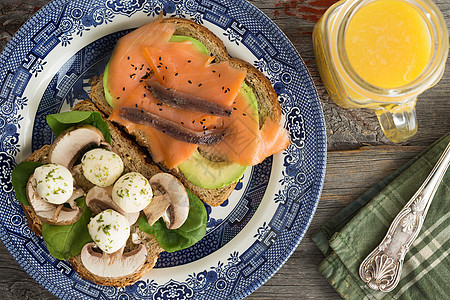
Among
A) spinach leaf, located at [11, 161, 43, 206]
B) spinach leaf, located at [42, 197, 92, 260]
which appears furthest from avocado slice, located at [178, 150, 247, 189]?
spinach leaf, located at [11, 161, 43, 206]

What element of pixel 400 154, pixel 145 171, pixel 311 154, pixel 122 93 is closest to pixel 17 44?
pixel 122 93

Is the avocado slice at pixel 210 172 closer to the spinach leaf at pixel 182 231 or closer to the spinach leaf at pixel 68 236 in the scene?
the spinach leaf at pixel 182 231

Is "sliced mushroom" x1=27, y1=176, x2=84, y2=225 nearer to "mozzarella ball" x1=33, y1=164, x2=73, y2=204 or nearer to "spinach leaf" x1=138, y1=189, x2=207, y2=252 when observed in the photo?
"mozzarella ball" x1=33, y1=164, x2=73, y2=204

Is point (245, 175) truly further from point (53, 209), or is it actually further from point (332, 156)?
point (53, 209)

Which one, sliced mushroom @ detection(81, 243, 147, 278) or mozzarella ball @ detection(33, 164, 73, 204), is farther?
sliced mushroom @ detection(81, 243, 147, 278)

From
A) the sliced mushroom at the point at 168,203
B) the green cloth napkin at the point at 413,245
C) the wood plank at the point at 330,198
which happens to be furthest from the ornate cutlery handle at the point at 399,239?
the sliced mushroom at the point at 168,203

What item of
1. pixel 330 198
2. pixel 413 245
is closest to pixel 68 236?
pixel 330 198
